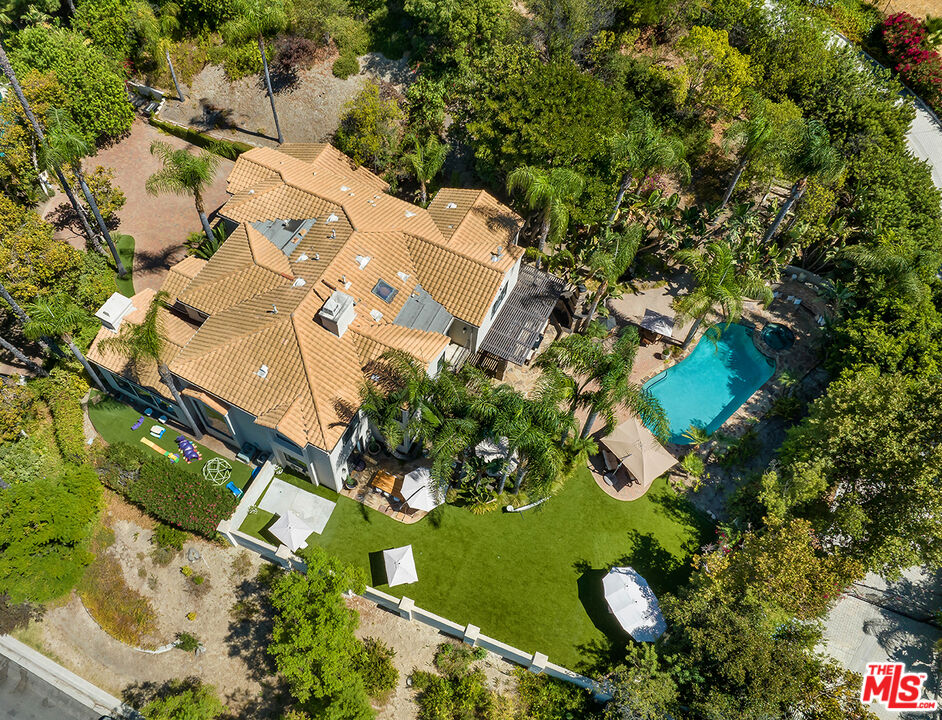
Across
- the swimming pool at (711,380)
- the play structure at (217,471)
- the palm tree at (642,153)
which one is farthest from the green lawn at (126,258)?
the swimming pool at (711,380)

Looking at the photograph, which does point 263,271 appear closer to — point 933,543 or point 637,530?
point 637,530

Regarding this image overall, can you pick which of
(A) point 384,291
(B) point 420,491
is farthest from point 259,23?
(B) point 420,491

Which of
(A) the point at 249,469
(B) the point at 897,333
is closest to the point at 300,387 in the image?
(A) the point at 249,469

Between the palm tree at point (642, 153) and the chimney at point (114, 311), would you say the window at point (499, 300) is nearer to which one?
the palm tree at point (642, 153)

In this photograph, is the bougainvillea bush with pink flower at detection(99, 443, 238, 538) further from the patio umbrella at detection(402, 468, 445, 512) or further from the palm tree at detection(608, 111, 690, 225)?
the palm tree at detection(608, 111, 690, 225)

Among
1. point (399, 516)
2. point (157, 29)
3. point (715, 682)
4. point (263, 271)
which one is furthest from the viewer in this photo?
point (157, 29)
